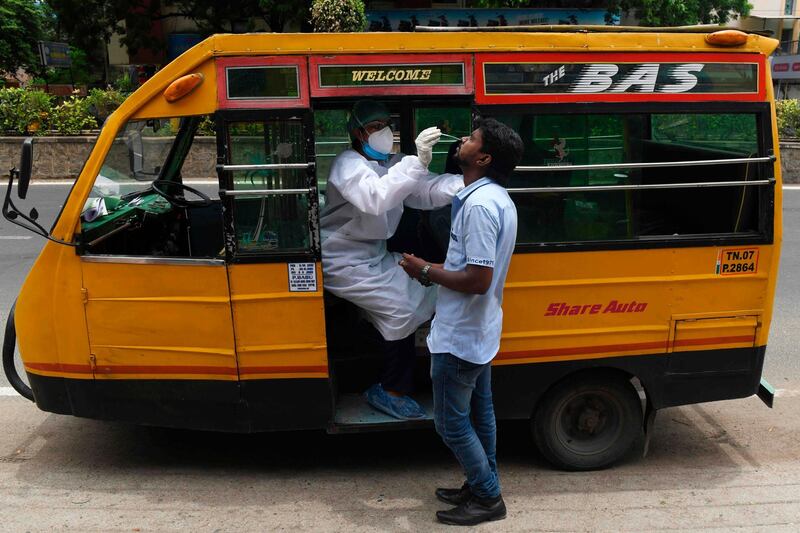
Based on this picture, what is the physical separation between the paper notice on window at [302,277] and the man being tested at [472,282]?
0.56 meters

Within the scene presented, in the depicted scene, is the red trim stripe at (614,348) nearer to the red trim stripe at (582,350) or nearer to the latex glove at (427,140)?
the red trim stripe at (582,350)

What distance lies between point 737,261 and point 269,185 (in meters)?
2.49

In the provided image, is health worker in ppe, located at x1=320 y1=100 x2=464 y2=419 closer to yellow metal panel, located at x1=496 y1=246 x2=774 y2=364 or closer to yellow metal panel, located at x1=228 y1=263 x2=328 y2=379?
yellow metal panel, located at x1=228 y1=263 x2=328 y2=379

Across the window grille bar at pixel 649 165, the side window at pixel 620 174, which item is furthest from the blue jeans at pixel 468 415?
the window grille bar at pixel 649 165

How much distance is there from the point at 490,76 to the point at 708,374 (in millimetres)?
2025

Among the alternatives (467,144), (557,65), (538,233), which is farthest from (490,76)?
(538,233)

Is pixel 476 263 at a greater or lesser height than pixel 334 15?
lesser

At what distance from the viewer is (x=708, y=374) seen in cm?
413

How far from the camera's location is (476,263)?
10.5ft

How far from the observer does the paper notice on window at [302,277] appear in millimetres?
3699

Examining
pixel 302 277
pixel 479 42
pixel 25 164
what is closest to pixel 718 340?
pixel 479 42

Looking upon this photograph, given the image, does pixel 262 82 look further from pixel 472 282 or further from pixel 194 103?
pixel 472 282

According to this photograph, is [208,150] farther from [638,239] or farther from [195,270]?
[638,239]

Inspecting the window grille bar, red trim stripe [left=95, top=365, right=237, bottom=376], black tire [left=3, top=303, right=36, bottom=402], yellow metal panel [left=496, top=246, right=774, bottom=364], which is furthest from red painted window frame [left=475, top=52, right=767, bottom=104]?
black tire [left=3, top=303, right=36, bottom=402]
